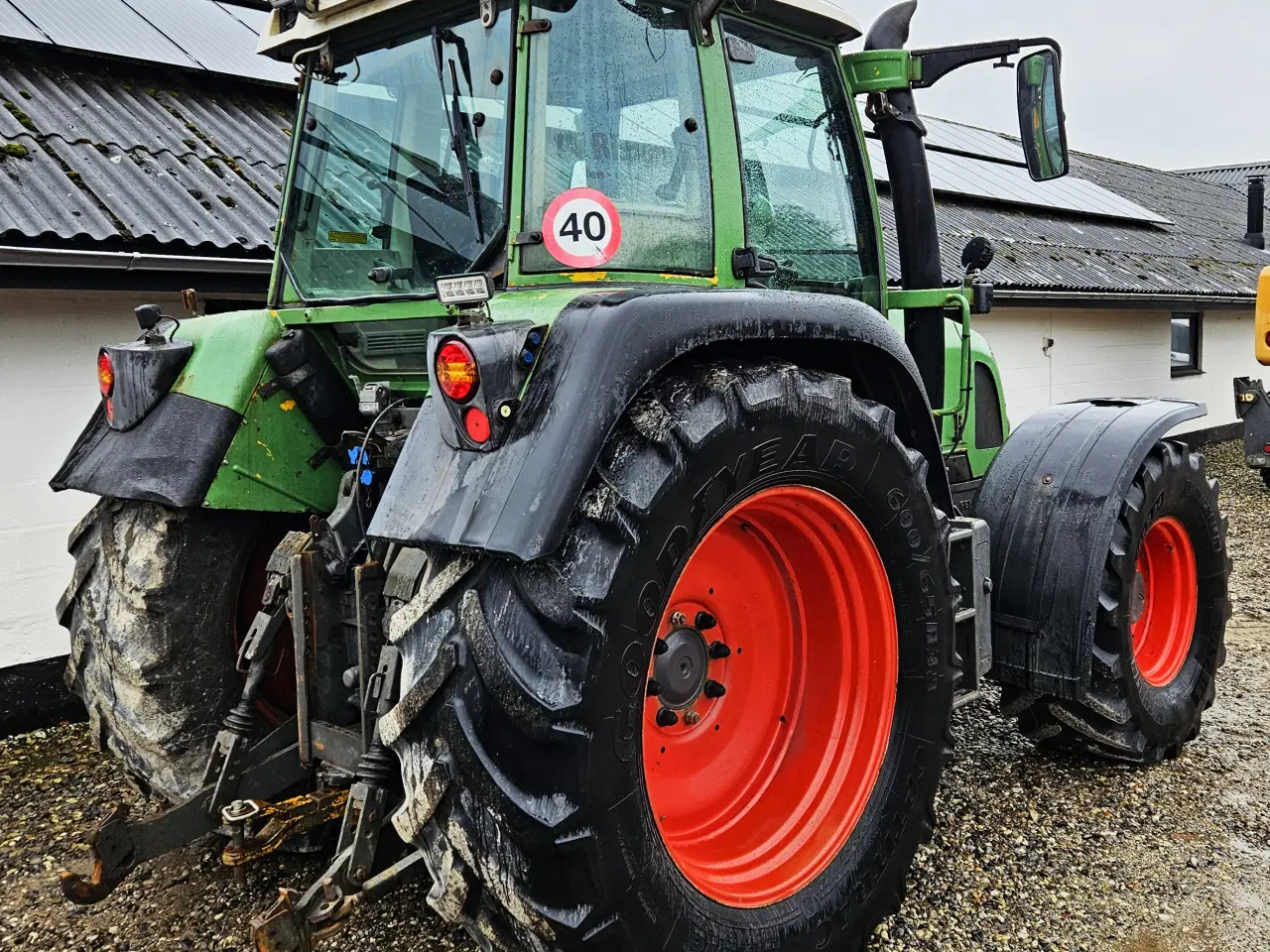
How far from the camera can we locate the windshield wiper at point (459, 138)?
250 cm

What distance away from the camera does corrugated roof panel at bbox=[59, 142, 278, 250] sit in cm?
490

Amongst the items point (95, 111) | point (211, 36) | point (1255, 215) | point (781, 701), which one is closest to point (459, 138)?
point (781, 701)

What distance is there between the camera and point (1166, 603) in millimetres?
4102

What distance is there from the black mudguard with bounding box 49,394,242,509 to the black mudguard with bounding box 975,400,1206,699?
2.52 meters

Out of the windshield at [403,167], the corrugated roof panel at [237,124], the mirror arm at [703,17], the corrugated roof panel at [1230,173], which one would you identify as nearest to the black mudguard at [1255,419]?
the corrugated roof panel at [237,124]

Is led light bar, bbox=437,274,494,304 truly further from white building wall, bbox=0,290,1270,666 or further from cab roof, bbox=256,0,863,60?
white building wall, bbox=0,290,1270,666

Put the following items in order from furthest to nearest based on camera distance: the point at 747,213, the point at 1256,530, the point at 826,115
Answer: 1. the point at 1256,530
2. the point at 826,115
3. the point at 747,213

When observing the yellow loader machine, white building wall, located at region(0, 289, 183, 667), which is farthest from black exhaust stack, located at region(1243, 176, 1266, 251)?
white building wall, located at region(0, 289, 183, 667)

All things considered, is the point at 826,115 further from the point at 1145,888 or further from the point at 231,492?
the point at 1145,888

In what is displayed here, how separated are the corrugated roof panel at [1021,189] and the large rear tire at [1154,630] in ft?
28.2

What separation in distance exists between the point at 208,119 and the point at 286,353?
4.21 metres

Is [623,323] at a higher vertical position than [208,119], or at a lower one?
lower

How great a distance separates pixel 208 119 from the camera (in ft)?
20.8

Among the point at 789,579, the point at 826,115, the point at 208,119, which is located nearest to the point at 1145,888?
the point at 789,579
